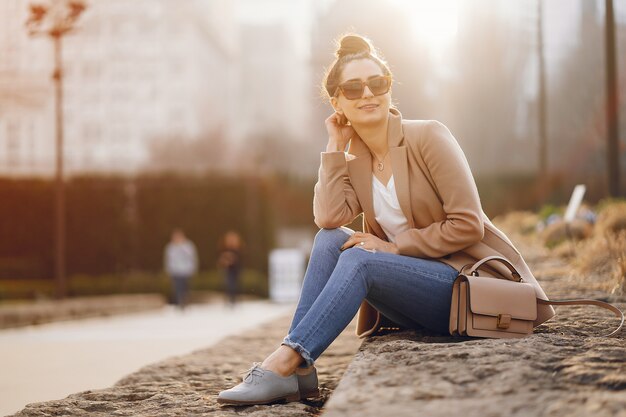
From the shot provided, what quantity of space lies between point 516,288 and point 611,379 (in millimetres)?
848

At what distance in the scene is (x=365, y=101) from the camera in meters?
3.73

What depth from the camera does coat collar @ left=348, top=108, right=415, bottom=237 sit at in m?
3.59

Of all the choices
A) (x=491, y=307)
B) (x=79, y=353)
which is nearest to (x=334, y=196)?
(x=491, y=307)

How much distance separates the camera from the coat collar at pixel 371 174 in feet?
11.8

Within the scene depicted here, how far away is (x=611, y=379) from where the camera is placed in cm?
245

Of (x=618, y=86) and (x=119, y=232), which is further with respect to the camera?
(x=119, y=232)

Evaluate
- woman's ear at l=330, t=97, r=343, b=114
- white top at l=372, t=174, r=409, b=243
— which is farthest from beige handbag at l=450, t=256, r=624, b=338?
woman's ear at l=330, t=97, r=343, b=114

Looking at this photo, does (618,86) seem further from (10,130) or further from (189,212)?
(10,130)

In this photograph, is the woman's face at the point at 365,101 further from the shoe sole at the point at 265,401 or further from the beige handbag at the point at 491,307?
the shoe sole at the point at 265,401

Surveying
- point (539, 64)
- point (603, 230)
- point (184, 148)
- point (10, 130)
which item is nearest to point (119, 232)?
point (539, 64)

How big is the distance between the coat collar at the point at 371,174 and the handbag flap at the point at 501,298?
52cm

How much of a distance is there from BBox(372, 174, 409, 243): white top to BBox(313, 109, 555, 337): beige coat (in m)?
0.03

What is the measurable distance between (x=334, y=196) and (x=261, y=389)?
97 centimetres

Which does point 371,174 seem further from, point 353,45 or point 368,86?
point 353,45
